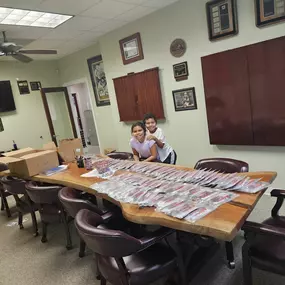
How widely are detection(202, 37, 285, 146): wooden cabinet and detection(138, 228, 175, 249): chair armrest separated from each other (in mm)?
2199

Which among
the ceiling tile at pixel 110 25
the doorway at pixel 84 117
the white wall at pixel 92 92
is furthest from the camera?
the doorway at pixel 84 117

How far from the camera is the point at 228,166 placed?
87.0 inches

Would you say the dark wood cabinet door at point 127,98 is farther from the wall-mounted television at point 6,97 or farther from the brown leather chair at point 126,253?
the brown leather chair at point 126,253

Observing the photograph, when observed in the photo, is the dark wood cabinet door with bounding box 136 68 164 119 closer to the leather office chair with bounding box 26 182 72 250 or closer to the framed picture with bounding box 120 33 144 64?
the framed picture with bounding box 120 33 144 64

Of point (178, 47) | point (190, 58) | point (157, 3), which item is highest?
point (157, 3)

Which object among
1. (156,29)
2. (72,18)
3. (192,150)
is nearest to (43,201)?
(192,150)

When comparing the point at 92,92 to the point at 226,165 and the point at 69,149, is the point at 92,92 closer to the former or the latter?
the point at 69,149

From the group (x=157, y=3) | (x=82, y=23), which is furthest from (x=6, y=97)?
(x=157, y=3)

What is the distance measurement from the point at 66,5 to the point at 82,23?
2.58ft

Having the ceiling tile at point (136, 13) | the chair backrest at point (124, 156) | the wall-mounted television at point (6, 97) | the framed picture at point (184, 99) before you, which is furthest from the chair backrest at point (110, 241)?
the wall-mounted television at point (6, 97)

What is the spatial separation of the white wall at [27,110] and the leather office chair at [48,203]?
12.0 ft

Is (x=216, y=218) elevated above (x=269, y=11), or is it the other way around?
(x=269, y=11)

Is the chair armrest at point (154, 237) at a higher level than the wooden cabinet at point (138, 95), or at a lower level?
lower

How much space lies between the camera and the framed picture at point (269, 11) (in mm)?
2643
